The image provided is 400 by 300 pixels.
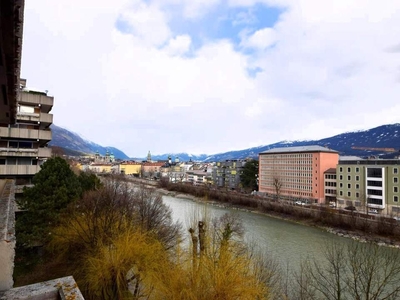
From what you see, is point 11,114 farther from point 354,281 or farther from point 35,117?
point 35,117

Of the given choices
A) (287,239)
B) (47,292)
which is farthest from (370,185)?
(47,292)

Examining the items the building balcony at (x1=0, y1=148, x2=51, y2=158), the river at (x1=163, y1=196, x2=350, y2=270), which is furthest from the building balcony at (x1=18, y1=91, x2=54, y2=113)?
the river at (x1=163, y1=196, x2=350, y2=270)

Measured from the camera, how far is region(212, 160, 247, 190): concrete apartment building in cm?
6350

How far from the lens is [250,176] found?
5928 centimetres

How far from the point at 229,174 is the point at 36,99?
5338 centimetres

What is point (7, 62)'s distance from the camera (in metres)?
2.99

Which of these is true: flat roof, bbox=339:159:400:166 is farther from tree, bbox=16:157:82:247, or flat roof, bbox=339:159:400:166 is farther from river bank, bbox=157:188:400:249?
tree, bbox=16:157:82:247

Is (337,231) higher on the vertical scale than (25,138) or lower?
lower

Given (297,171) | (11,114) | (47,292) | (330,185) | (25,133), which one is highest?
(25,133)

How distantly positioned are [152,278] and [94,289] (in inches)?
114

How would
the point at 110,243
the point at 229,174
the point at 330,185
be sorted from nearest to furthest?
the point at 110,243
the point at 330,185
the point at 229,174

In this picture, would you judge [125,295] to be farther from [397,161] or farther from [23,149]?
[397,161]

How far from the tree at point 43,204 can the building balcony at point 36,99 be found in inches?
221

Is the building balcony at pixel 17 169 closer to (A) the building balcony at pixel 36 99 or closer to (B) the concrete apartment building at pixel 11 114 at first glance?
(A) the building balcony at pixel 36 99
